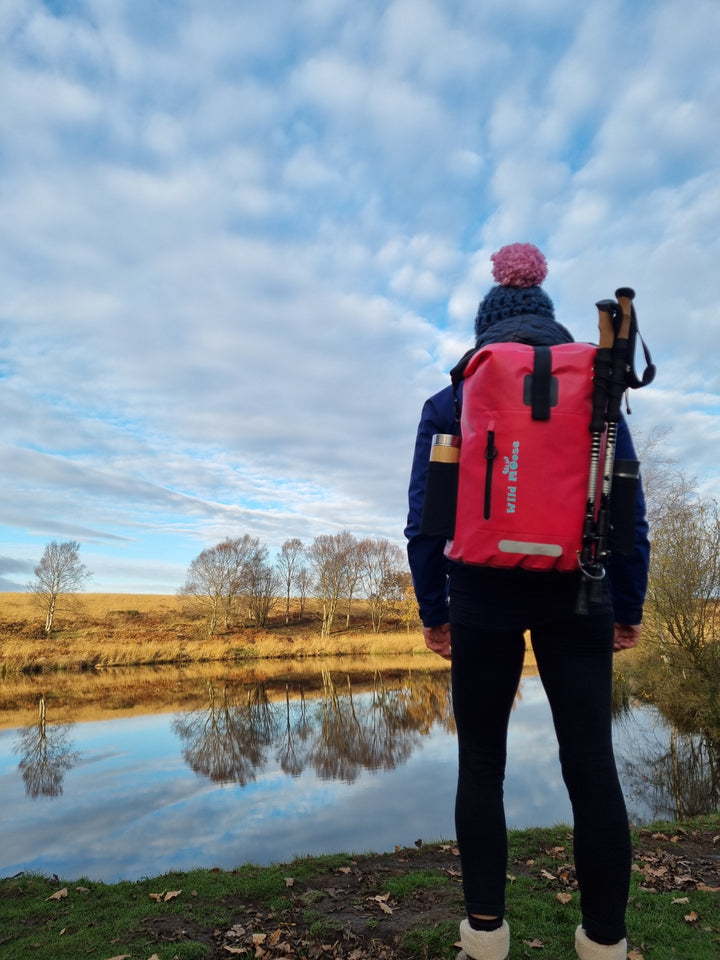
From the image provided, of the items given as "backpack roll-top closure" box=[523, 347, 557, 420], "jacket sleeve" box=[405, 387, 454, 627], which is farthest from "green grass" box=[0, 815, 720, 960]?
"backpack roll-top closure" box=[523, 347, 557, 420]

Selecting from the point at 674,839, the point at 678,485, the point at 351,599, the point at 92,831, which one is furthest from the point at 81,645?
the point at 674,839

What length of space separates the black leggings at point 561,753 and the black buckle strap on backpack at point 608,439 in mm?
197

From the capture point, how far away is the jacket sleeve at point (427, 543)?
2.19 m

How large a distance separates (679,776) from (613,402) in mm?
11773

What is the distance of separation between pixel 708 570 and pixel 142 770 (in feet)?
42.8

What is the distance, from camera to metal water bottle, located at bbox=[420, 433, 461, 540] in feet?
6.56

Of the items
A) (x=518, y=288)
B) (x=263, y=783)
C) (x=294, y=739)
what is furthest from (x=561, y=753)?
(x=294, y=739)

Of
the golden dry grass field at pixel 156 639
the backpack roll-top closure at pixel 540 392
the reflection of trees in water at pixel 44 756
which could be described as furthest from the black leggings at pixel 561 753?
the golden dry grass field at pixel 156 639

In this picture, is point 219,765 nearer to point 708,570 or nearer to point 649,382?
point 708,570

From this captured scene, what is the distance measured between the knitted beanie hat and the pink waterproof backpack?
45 cm

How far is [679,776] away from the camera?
1092 centimetres

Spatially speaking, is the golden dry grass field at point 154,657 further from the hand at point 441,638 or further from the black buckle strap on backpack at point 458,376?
the black buckle strap on backpack at point 458,376

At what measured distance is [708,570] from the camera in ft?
46.0

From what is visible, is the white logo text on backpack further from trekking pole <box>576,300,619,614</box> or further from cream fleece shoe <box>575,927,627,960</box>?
cream fleece shoe <box>575,927,627,960</box>
